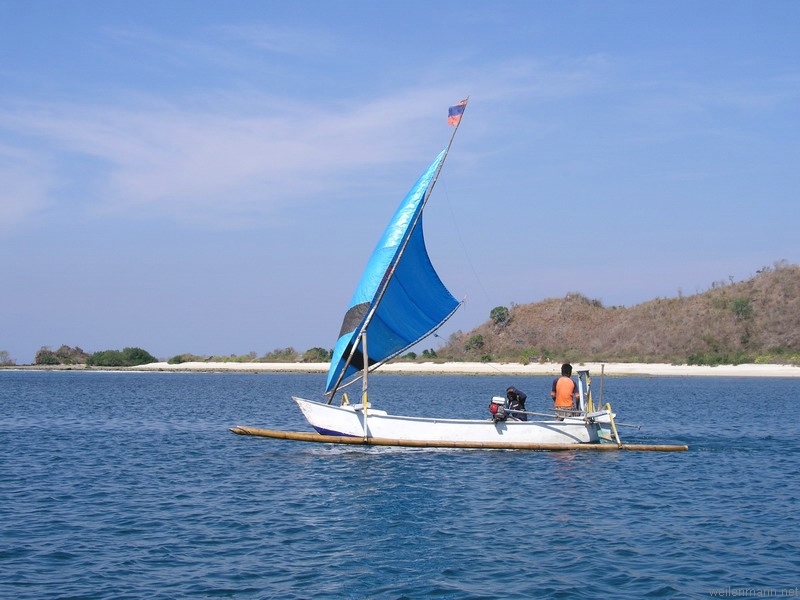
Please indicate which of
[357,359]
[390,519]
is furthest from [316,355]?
Result: [390,519]

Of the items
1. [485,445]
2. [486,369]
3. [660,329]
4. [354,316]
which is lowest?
[485,445]

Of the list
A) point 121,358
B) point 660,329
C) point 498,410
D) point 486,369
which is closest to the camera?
point 498,410

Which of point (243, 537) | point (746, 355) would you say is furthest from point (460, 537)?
point (746, 355)

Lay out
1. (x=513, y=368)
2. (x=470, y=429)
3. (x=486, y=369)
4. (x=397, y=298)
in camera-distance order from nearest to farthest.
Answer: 1. (x=470, y=429)
2. (x=397, y=298)
3. (x=513, y=368)
4. (x=486, y=369)

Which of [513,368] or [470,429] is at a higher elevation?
[513,368]

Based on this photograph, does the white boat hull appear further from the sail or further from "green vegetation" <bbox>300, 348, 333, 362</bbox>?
"green vegetation" <bbox>300, 348, 333, 362</bbox>

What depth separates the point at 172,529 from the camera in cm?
1547

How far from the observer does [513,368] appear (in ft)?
279

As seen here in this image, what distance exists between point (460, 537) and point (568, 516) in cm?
275

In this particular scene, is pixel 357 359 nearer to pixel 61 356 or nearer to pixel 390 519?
pixel 390 519

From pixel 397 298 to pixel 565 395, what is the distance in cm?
579

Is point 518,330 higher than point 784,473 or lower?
higher

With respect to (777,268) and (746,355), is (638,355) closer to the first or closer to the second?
(746,355)

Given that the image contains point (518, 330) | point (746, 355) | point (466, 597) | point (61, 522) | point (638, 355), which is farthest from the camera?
point (518, 330)
